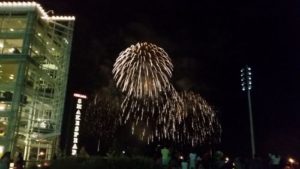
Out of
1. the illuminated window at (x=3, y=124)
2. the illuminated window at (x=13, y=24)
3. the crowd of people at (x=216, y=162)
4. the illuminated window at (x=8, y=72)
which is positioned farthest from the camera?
the illuminated window at (x=13, y=24)

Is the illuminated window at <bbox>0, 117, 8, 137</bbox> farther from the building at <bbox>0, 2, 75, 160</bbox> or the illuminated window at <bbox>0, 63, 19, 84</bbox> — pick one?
the illuminated window at <bbox>0, 63, 19, 84</bbox>

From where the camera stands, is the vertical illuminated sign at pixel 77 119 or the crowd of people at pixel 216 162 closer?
the crowd of people at pixel 216 162

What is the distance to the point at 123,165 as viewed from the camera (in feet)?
54.3

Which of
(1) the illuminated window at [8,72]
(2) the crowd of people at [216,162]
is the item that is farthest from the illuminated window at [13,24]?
(2) the crowd of people at [216,162]

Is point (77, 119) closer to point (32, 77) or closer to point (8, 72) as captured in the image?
point (32, 77)

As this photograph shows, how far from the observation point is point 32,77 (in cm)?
3319

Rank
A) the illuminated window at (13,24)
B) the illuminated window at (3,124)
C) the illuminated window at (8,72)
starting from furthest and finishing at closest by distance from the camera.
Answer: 1. the illuminated window at (13,24)
2. the illuminated window at (8,72)
3. the illuminated window at (3,124)

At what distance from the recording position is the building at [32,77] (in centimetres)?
3023

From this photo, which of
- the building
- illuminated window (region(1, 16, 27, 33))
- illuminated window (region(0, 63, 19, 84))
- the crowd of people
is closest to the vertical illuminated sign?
the building

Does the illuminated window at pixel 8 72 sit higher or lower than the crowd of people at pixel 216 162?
higher

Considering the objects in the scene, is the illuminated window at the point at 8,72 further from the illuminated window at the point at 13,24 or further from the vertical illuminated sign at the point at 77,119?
the vertical illuminated sign at the point at 77,119

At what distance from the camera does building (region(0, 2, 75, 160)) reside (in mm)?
30234

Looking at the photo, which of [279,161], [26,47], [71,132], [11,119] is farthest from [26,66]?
[279,161]

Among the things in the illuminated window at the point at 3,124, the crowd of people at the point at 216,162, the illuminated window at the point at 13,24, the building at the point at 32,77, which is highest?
the illuminated window at the point at 13,24
